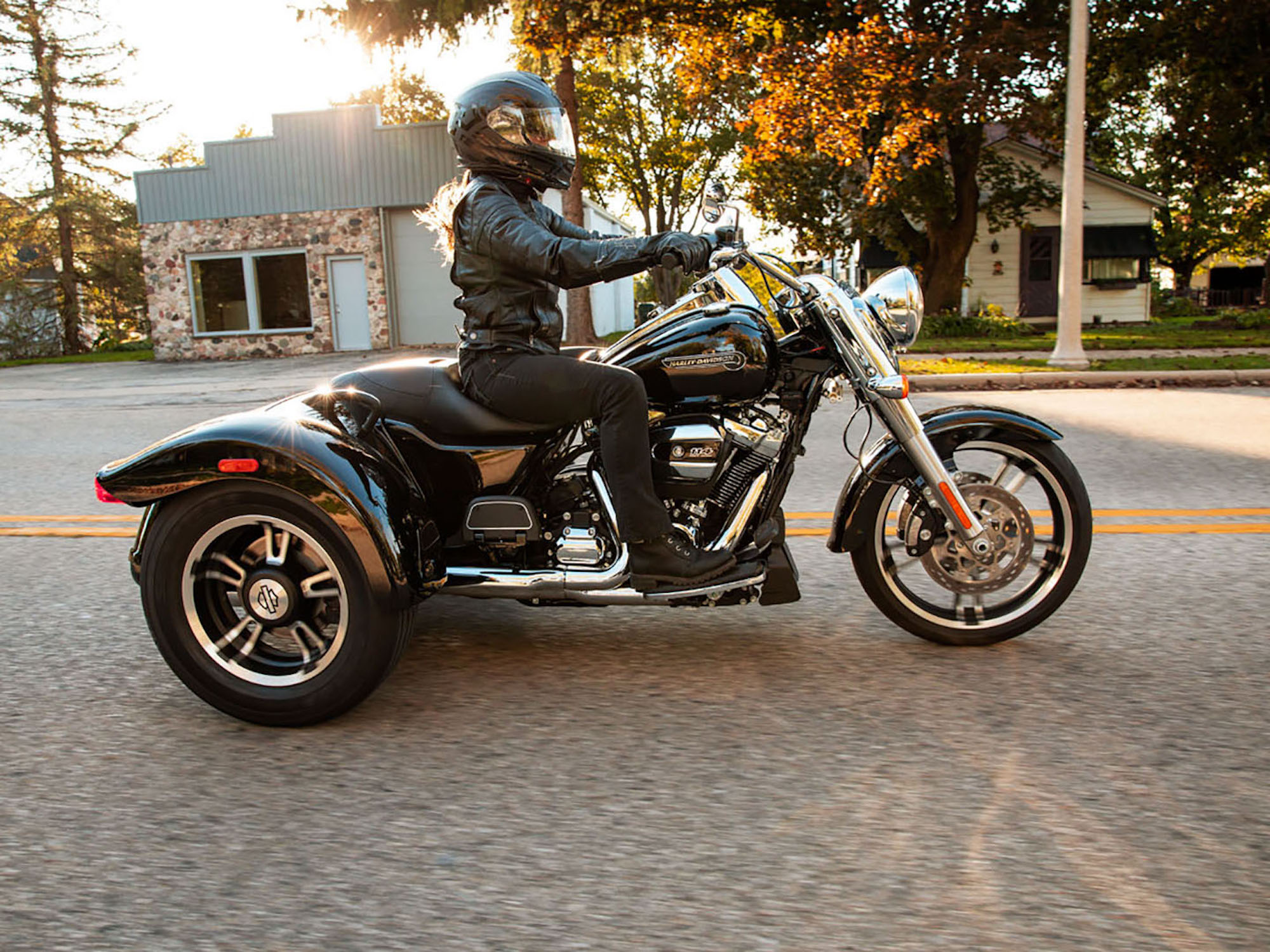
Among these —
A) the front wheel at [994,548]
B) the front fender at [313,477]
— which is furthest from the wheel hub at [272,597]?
the front wheel at [994,548]

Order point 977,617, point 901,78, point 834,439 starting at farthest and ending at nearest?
point 901,78, point 834,439, point 977,617

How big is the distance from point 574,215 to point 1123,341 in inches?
452

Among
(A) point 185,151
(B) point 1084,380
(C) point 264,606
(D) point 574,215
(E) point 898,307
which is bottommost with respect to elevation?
(C) point 264,606

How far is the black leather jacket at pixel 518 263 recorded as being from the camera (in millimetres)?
3209

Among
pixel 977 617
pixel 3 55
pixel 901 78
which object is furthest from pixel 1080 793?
pixel 3 55

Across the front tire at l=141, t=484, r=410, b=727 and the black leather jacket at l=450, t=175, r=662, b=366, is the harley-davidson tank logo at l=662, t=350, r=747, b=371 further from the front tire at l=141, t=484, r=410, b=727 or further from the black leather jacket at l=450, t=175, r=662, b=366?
the front tire at l=141, t=484, r=410, b=727

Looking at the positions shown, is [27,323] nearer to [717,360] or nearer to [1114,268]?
[1114,268]

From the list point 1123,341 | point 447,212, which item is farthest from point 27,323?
point 447,212

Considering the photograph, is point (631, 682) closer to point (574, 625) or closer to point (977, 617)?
point (574, 625)

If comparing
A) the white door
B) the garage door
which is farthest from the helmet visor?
the white door

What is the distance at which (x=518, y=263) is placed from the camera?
3.31 m

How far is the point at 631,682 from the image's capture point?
3.42 m

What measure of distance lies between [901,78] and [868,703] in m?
17.9

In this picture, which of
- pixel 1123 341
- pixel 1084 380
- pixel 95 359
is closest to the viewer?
pixel 1084 380
